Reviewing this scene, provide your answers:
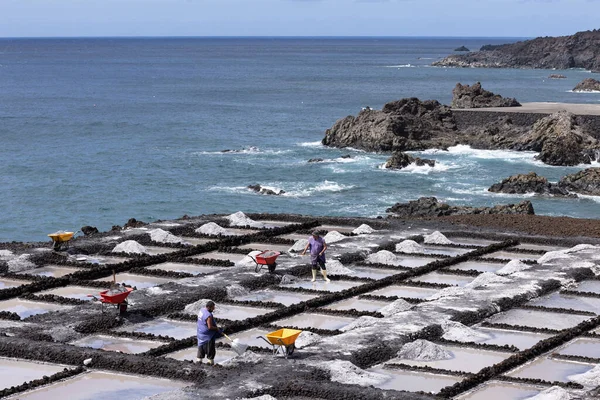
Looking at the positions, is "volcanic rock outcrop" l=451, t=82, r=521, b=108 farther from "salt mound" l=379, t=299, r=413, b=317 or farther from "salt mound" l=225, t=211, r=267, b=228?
"salt mound" l=379, t=299, r=413, b=317

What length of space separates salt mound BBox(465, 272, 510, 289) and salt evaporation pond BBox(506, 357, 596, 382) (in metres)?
6.05

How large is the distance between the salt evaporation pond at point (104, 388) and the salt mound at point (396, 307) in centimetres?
724

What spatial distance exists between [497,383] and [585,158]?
189 ft

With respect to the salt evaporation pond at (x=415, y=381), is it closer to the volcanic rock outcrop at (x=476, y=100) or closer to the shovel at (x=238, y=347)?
the shovel at (x=238, y=347)

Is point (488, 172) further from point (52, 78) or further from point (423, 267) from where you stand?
point (52, 78)

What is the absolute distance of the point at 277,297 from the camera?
29734 millimetres

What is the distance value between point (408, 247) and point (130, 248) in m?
9.34

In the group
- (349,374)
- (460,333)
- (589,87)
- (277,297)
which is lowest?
(589,87)

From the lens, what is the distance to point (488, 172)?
74.5m

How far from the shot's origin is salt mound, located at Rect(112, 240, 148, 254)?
3538cm

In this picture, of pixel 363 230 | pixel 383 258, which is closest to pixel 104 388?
pixel 383 258

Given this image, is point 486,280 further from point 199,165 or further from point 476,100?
point 476,100

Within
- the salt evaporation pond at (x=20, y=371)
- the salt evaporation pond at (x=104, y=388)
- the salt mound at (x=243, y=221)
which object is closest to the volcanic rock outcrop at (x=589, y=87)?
the salt mound at (x=243, y=221)

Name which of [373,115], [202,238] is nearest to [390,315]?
[202,238]
